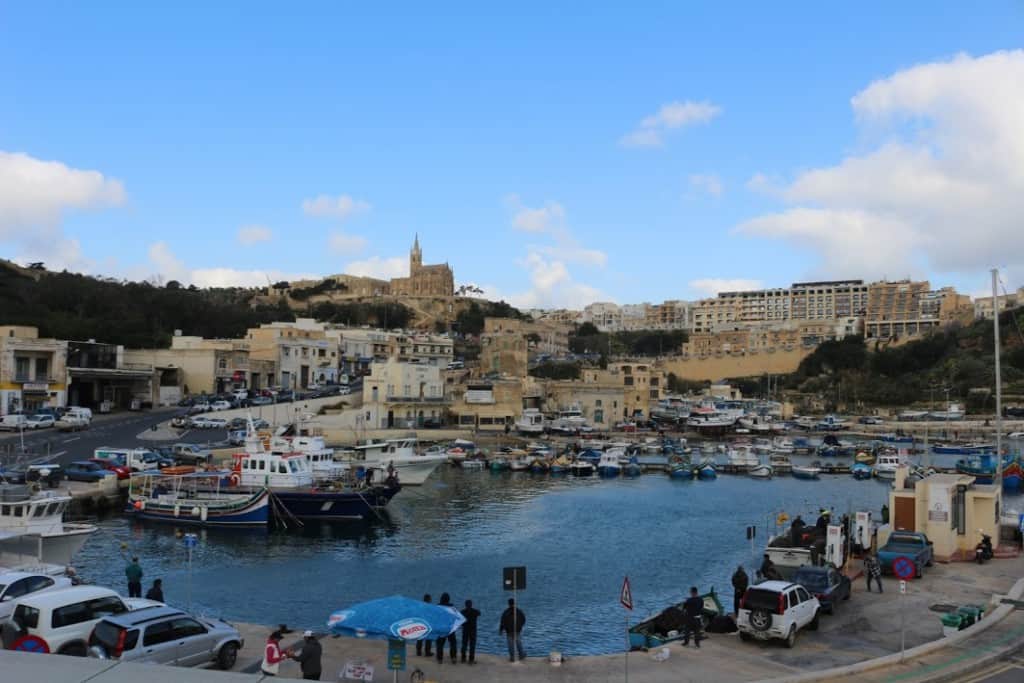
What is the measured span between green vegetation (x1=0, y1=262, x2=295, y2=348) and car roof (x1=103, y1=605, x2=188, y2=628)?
57.7m

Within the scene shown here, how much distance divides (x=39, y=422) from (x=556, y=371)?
5393 centimetres

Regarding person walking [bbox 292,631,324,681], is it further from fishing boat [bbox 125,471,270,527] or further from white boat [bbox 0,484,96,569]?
fishing boat [bbox 125,471,270,527]

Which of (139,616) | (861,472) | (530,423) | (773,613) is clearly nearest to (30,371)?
(530,423)

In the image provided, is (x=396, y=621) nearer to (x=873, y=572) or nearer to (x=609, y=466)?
(x=873, y=572)

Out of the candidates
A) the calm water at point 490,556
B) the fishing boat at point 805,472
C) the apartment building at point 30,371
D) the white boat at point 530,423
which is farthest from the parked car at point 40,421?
the fishing boat at point 805,472

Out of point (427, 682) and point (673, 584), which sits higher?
point (427, 682)

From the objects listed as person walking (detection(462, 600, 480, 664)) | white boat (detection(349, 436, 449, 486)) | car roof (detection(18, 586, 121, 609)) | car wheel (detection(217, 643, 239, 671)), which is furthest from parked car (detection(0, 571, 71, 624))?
white boat (detection(349, 436, 449, 486))

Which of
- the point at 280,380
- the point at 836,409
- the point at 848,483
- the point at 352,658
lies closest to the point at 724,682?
the point at 352,658

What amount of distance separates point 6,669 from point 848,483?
4765 cm

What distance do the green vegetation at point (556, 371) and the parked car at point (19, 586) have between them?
75.4 metres

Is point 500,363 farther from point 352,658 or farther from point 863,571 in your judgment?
point 352,658

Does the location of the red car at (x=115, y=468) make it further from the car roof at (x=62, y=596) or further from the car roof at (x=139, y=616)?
the car roof at (x=139, y=616)

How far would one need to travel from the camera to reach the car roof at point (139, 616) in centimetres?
1075

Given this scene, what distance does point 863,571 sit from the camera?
18.1 meters
